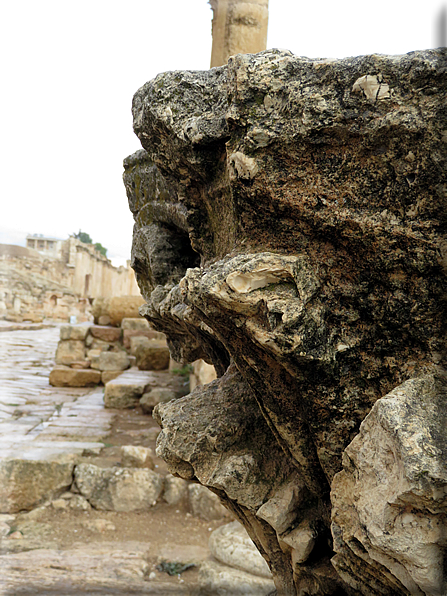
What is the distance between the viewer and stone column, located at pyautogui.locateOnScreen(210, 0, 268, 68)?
199 inches

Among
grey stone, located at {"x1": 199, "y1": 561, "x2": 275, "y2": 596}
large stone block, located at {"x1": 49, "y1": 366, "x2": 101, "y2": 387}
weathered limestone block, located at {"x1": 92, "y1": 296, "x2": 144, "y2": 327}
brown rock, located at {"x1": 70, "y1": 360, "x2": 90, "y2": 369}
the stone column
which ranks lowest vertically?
grey stone, located at {"x1": 199, "y1": 561, "x2": 275, "y2": 596}

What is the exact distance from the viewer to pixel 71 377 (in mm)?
8922

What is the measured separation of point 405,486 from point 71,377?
868 centimetres

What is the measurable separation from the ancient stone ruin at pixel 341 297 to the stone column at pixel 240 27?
430 cm

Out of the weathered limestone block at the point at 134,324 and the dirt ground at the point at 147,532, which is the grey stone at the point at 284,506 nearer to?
the dirt ground at the point at 147,532

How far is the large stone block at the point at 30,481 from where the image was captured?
14.8 ft

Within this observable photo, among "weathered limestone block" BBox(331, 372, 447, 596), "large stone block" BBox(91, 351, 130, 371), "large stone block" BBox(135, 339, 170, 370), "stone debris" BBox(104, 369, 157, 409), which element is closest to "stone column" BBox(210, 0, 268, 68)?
A: "stone debris" BBox(104, 369, 157, 409)

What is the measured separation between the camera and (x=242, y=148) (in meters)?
1.10

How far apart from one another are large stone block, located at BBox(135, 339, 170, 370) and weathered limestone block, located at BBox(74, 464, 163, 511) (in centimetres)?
399

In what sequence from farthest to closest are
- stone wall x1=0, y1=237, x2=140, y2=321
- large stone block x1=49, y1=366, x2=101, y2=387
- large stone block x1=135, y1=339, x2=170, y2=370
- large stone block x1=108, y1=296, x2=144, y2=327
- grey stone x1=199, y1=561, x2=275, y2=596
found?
stone wall x1=0, y1=237, x2=140, y2=321 → large stone block x1=108, y1=296, x2=144, y2=327 → large stone block x1=49, y1=366, x2=101, y2=387 → large stone block x1=135, y1=339, x2=170, y2=370 → grey stone x1=199, y1=561, x2=275, y2=596

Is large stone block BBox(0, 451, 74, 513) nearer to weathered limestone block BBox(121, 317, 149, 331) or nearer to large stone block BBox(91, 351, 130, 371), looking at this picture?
large stone block BBox(91, 351, 130, 371)

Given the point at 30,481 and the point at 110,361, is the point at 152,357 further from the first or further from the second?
the point at 30,481

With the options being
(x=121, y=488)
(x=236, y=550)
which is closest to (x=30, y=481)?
(x=121, y=488)

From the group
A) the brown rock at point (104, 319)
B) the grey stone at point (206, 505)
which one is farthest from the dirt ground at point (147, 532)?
the brown rock at point (104, 319)
